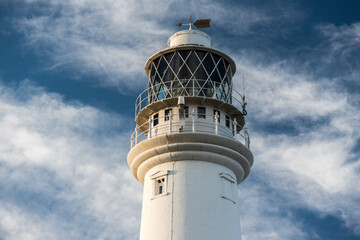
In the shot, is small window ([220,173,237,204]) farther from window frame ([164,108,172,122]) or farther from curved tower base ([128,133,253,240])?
window frame ([164,108,172,122])

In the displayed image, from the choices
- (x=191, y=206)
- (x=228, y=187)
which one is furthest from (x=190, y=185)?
(x=228, y=187)

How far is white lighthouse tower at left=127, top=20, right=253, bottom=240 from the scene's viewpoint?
73.6 feet

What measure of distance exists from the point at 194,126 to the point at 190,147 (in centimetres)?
94

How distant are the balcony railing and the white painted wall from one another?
152cm

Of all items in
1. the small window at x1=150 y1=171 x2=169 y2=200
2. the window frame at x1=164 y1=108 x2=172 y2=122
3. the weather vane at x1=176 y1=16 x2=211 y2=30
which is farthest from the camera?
the weather vane at x1=176 y1=16 x2=211 y2=30

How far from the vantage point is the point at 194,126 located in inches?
927

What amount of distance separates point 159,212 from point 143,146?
316 centimetres

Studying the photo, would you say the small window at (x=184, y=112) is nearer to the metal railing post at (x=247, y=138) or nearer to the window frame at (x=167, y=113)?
the window frame at (x=167, y=113)

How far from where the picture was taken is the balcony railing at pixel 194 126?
79.1 ft

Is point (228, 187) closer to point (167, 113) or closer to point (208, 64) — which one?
point (167, 113)

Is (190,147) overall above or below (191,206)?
above

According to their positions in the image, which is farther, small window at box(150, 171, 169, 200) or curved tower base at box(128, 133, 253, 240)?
small window at box(150, 171, 169, 200)

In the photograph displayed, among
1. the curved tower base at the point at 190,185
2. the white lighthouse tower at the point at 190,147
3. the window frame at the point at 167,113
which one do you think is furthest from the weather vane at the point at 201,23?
the curved tower base at the point at 190,185

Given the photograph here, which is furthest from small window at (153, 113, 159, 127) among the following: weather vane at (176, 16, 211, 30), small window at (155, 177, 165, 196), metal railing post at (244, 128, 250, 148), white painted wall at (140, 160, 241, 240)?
weather vane at (176, 16, 211, 30)
